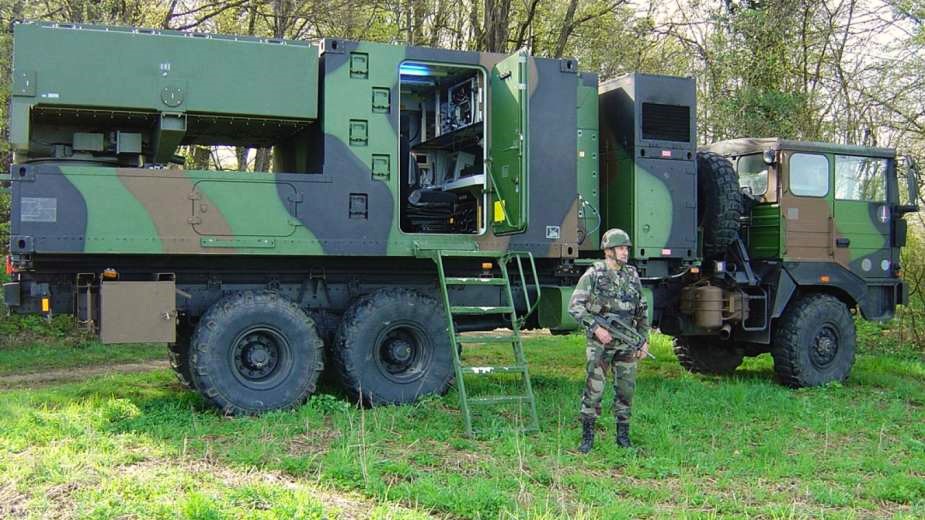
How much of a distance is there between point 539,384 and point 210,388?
3.65 meters

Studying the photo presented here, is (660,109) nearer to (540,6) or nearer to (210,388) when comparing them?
(210,388)

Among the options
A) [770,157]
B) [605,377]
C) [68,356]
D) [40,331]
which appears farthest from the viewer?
[40,331]

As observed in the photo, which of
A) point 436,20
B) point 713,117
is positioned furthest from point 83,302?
point 713,117

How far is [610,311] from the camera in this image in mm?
6676

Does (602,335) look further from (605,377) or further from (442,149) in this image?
(442,149)

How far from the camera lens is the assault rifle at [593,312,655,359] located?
660 centimetres

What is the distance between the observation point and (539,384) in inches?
372

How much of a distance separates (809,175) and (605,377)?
4799 millimetres

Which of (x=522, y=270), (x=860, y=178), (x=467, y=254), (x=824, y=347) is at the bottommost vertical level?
(x=824, y=347)

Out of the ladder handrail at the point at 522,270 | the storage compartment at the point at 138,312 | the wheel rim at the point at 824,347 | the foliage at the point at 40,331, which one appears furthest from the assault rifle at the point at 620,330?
the foliage at the point at 40,331

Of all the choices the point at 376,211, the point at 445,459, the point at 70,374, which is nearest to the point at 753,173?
the point at 376,211

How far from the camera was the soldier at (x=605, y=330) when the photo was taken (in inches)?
256

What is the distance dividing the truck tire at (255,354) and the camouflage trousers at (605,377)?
96.5 inches

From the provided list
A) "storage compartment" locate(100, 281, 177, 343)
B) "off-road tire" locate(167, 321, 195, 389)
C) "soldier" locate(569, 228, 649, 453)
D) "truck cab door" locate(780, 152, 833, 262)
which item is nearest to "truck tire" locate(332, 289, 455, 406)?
"off-road tire" locate(167, 321, 195, 389)
